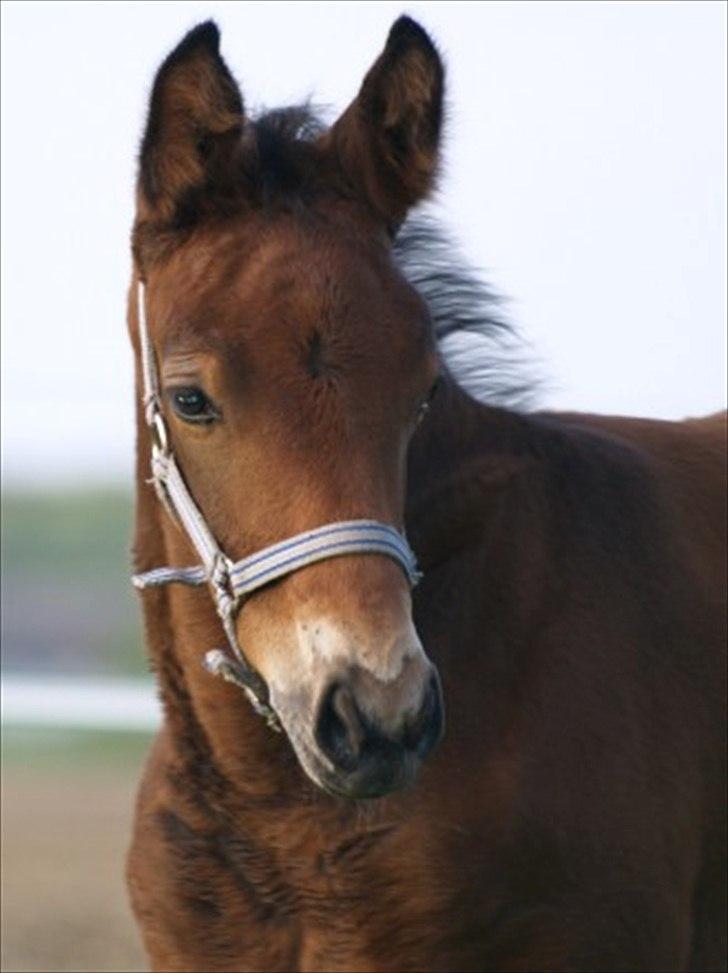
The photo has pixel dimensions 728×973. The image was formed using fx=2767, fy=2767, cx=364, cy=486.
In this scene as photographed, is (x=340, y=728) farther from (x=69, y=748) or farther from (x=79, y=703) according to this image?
(x=79, y=703)

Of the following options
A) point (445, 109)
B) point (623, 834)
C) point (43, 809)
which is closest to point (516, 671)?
point (623, 834)

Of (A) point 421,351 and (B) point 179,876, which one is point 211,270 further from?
(B) point 179,876

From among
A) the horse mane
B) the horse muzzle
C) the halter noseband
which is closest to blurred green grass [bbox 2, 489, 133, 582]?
the horse mane

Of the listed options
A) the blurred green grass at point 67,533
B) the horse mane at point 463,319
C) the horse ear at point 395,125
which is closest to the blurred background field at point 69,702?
the blurred green grass at point 67,533

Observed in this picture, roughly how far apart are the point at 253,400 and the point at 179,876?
989mm

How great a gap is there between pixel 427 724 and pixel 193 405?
0.75 metres

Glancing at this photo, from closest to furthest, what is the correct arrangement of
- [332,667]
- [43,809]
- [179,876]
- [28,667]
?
[332,667], [179,876], [43,809], [28,667]

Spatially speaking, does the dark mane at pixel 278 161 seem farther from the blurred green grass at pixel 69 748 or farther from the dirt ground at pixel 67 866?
the blurred green grass at pixel 69 748

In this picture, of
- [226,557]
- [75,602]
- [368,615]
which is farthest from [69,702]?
[368,615]

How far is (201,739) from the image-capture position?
201 inches

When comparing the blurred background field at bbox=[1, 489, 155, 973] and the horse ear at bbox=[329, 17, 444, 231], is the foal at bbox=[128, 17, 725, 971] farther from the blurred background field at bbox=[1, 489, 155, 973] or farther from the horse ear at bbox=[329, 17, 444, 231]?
the blurred background field at bbox=[1, 489, 155, 973]

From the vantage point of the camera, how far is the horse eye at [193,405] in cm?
473

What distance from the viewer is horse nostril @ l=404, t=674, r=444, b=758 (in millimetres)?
4344

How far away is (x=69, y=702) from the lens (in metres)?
16.9
